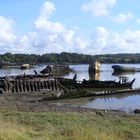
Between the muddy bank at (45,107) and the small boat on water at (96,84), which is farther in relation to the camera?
the small boat on water at (96,84)

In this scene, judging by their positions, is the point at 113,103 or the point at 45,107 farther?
the point at 113,103

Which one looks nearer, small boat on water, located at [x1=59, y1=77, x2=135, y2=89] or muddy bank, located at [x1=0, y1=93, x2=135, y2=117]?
muddy bank, located at [x1=0, y1=93, x2=135, y2=117]

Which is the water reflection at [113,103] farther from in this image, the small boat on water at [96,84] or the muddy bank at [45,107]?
the small boat on water at [96,84]

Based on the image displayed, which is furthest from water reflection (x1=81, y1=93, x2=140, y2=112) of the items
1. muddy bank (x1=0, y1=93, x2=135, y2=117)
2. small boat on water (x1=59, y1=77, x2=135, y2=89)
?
small boat on water (x1=59, y1=77, x2=135, y2=89)

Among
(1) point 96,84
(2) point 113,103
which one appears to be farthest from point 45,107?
(1) point 96,84

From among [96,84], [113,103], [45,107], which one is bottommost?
[113,103]

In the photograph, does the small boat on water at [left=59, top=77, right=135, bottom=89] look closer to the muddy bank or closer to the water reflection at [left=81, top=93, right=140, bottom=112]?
the water reflection at [left=81, top=93, right=140, bottom=112]

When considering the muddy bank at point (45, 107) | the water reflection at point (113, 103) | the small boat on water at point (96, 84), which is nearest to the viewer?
the muddy bank at point (45, 107)

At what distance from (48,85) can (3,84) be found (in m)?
5.66

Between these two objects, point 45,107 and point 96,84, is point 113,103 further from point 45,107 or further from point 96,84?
point 96,84

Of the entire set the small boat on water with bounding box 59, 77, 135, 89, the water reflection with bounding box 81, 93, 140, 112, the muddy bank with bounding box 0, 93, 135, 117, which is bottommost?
the water reflection with bounding box 81, 93, 140, 112

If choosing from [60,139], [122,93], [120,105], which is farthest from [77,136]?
[122,93]

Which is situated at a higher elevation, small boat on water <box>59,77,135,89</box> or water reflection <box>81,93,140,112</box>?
small boat on water <box>59,77,135,89</box>

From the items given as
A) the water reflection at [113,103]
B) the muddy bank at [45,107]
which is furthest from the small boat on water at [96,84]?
the muddy bank at [45,107]
